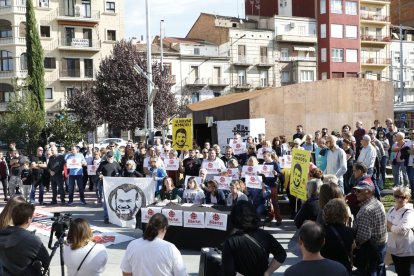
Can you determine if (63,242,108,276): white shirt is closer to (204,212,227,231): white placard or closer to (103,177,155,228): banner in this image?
(204,212,227,231): white placard

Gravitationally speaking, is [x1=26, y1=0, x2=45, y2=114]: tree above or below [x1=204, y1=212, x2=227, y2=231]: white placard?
above

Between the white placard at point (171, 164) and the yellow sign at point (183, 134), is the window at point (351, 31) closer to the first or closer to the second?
the yellow sign at point (183, 134)

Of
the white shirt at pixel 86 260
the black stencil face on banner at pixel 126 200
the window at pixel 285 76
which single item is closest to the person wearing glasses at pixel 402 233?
the white shirt at pixel 86 260

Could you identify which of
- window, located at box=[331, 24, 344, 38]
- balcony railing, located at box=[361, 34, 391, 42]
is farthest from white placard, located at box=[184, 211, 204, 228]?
balcony railing, located at box=[361, 34, 391, 42]

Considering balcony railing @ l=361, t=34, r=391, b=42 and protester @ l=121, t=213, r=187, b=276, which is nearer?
protester @ l=121, t=213, r=187, b=276

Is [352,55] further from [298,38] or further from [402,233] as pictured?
[402,233]

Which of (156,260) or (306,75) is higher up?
(306,75)

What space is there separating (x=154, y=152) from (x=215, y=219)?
223 inches

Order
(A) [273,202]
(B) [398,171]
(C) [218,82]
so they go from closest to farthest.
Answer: (A) [273,202]
(B) [398,171]
(C) [218,82]

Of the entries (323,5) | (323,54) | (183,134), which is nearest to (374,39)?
(323,54)

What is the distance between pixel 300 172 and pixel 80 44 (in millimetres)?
47947

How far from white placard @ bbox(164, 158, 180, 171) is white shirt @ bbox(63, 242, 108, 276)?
10003mm

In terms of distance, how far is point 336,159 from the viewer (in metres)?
11.8

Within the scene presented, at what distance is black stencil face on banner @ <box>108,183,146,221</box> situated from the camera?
12836 millimetres
